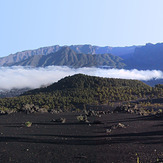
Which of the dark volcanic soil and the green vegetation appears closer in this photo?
the dark volcanic soil

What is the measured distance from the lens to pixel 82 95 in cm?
4953

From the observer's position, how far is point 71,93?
52.1 meters

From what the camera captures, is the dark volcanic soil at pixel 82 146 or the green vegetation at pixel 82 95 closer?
the dark volcanic soil at pixel 82 146

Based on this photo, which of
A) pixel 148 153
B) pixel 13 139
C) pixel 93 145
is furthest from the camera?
pixel 13 139

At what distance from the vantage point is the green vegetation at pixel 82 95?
43.9m

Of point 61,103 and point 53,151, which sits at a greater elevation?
point 53,151

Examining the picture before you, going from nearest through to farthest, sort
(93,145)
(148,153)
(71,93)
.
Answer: (148,153)
(93,145)
(71,93)

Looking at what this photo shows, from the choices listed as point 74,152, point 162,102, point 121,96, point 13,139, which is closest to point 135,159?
point 74,152

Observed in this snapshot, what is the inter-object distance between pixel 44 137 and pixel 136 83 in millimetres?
55957

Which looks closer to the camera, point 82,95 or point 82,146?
point 82,146

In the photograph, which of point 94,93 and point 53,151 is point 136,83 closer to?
point 94,93

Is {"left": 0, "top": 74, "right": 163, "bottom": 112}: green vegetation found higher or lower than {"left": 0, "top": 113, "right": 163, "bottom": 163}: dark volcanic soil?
lower

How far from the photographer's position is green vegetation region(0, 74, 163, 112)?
144 ft

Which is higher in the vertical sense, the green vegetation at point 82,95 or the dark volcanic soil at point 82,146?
the dark volcanic soil at point 82,146
